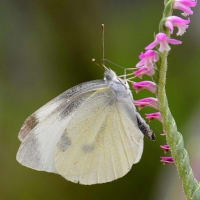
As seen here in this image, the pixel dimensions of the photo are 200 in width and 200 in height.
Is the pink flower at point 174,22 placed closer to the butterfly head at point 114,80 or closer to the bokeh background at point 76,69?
the butterfly head at point 114,80

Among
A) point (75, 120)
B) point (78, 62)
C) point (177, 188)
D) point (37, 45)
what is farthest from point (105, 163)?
point (37, 45)

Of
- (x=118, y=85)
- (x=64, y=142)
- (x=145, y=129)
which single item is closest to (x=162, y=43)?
(x=145, y=129)

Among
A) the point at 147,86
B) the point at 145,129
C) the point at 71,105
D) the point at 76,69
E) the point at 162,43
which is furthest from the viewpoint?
the point at 76,69

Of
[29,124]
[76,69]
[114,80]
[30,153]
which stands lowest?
[30,153]

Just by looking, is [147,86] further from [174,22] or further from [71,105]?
[71,105]

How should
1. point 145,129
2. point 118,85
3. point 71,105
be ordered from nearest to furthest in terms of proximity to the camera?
point 145,129
point 118,85
point 71,105

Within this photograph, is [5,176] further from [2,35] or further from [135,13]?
[135,13]

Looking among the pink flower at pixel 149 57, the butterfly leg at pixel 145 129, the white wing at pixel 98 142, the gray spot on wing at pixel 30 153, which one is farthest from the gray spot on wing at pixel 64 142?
the pink flower at pixel 149 57
